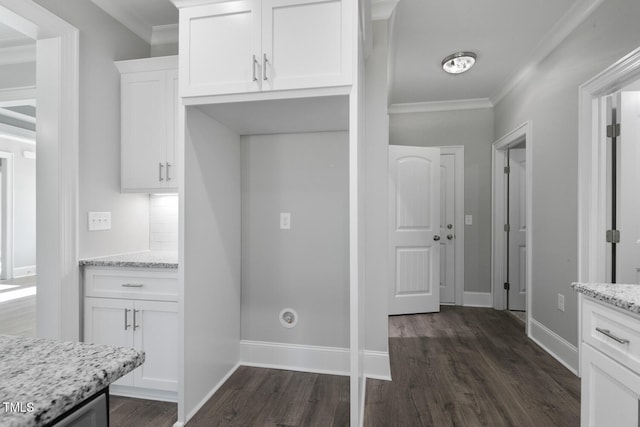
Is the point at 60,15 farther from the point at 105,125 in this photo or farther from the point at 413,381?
the point at 413,381

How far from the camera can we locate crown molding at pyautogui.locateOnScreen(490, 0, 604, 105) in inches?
90.7

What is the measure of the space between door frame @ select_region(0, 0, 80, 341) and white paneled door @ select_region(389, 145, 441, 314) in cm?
296

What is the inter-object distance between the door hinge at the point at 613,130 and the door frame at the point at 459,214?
1.97m

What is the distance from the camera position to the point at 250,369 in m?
2.47

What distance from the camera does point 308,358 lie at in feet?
8.03

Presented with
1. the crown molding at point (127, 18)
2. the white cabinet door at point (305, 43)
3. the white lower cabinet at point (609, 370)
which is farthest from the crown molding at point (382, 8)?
the white lower cabinet at point (609, 370)

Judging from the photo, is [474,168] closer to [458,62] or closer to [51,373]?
[458,62]

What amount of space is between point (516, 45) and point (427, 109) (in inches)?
56.4

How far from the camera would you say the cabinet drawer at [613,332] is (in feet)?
3.40

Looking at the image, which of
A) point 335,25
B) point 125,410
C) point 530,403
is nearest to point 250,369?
point 125,410

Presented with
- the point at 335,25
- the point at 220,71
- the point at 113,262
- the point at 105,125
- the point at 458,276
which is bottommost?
the point at 458,276

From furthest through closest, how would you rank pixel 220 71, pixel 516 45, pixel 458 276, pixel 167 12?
pixel 458 276
pixel 516 45
pixel 167 12
pixel 220 71

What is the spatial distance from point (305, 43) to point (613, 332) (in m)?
1.73

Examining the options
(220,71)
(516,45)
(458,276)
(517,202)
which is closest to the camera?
(220,71)
